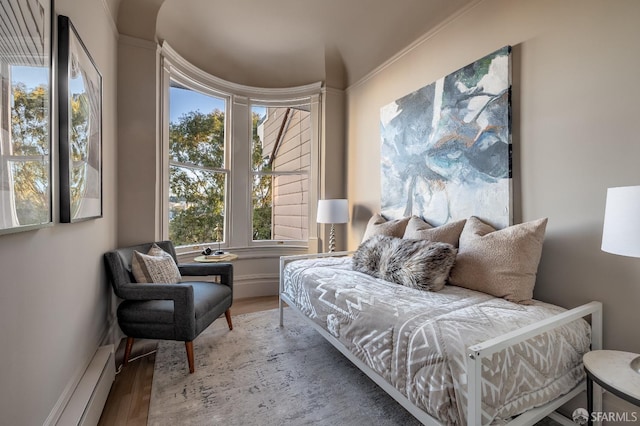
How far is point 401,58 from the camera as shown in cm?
293

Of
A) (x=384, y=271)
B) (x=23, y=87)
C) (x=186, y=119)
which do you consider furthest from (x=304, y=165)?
(x=23, y=87)

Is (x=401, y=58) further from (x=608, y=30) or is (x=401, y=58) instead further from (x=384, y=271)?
(x=384, y=271)

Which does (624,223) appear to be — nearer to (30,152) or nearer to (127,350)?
(30,152)

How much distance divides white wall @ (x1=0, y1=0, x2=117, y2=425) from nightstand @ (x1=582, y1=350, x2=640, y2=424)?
210cm

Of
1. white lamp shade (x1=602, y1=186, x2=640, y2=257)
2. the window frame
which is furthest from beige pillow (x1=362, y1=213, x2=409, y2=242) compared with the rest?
white lamp shade (x1=602, y1=186, x2=640, y2=257)

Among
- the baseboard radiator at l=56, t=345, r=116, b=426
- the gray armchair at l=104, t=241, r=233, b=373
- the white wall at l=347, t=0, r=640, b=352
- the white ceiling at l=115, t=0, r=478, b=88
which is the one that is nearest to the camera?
the baseboard radiator at l=56, t=345, r=116, b=426

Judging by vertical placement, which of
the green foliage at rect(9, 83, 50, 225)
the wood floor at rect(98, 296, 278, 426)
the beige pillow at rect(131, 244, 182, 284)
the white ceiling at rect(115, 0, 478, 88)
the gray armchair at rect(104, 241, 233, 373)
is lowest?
the wood floor at rect(98, 296, 278, 426)

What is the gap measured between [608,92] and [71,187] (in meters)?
2.85

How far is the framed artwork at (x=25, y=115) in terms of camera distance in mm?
880

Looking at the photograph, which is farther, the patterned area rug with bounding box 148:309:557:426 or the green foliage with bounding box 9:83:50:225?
the patterned area rug with bounding box 148:309:557:426

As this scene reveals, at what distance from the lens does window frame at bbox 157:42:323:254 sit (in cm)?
344

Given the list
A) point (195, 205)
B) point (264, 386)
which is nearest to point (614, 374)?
point (264, 386)

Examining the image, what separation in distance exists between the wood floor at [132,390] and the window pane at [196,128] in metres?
1.91

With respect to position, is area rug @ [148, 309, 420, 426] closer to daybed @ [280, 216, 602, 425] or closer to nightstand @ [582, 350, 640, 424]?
daybed @ [280, 216, 602, 425]
